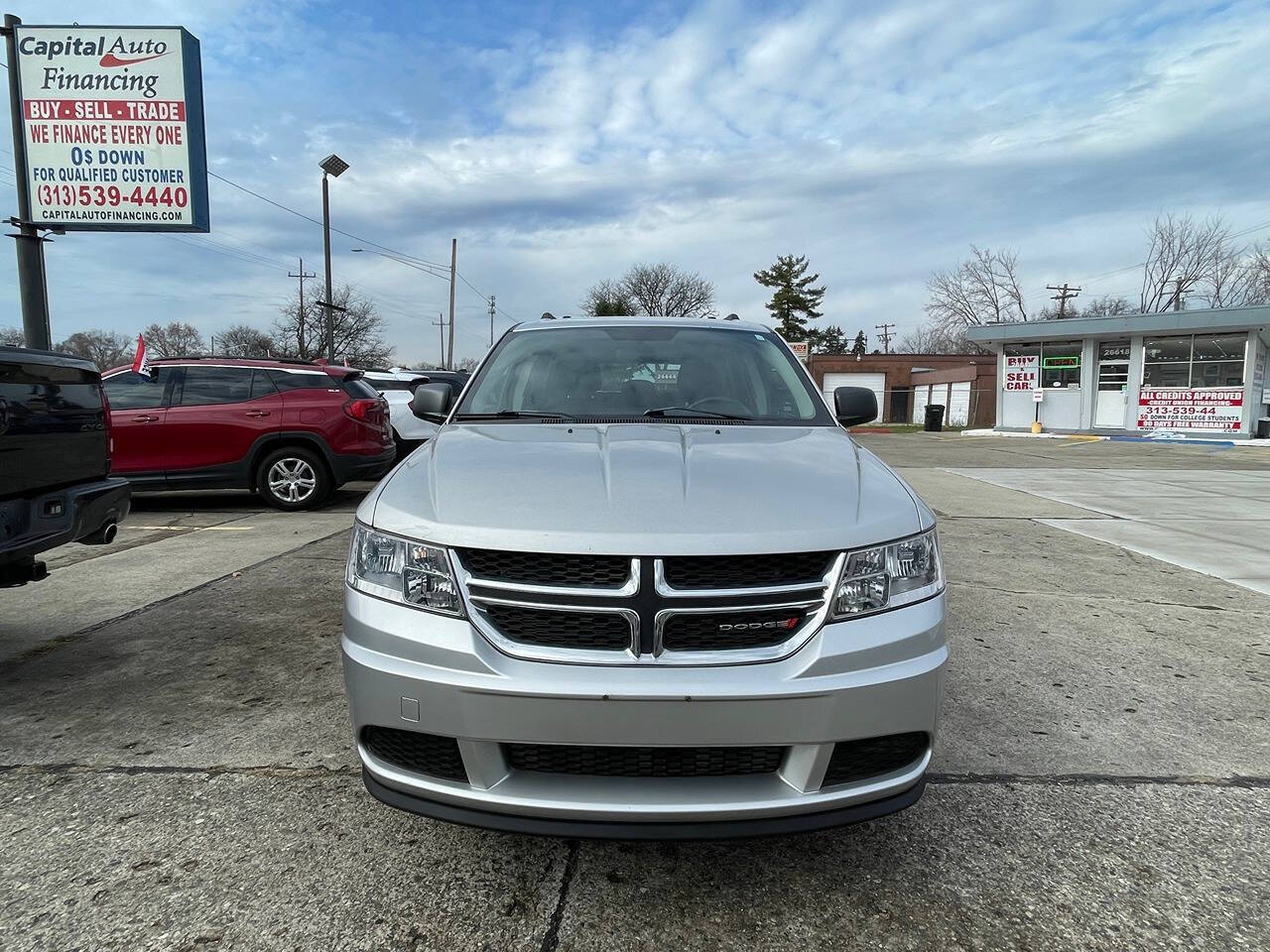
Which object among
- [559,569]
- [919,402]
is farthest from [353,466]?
[919,402]

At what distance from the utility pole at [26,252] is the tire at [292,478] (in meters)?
5.41

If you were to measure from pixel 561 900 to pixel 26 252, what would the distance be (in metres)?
13.7

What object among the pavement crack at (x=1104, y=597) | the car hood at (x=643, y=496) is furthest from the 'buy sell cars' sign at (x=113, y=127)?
the pavement crack at (x=1104, y=597)

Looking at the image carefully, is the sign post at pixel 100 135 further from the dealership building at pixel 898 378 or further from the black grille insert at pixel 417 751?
the dealership building at pixel 898 378

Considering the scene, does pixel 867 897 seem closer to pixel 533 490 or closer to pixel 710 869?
pixel 710 869

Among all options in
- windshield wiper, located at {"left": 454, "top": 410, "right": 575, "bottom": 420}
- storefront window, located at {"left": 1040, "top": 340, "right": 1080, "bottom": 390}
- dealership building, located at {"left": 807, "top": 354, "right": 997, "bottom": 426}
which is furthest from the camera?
dealership building, located at {"left": 807, "top": 354, "right": 997, "bottom": 426}

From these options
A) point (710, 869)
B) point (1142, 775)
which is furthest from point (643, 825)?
point (1142, 775)

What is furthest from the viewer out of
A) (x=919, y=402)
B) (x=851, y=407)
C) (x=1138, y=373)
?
(x=919, y=402)

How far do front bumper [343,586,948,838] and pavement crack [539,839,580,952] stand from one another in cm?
35

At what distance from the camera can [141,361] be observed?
801cm

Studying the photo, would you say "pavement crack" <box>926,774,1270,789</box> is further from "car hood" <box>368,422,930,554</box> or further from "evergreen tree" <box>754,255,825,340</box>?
"evergreen tree" <box>754,255,825,340</box>

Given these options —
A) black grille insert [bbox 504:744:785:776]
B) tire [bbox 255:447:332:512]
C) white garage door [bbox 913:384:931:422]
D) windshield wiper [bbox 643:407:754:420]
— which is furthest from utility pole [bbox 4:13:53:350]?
white garage door [bbox 913:384:931:422]

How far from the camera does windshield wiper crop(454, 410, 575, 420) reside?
3156 mm

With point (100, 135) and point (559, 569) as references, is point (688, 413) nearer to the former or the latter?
point (559, 569)
